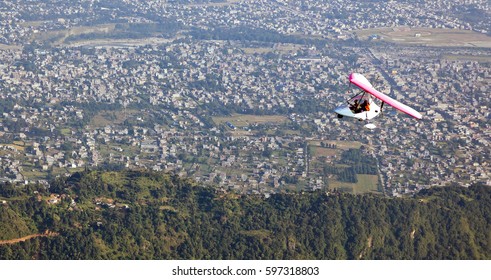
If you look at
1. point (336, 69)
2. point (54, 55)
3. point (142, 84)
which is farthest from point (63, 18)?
point (336, 69)

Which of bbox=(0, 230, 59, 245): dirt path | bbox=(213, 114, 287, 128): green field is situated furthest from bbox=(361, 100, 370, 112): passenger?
bbox=(213, 114, 287, 128): green field

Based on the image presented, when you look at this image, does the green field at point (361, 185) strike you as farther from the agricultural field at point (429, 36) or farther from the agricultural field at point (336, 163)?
the agricultural field at point (429, 36)

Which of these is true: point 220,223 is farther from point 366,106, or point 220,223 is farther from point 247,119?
point 247,119

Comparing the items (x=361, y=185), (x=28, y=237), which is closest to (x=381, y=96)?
(x=28, y=237)

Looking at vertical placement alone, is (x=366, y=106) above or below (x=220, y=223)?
above

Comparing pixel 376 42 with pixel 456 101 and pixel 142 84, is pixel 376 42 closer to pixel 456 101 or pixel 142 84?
pixel 456 101

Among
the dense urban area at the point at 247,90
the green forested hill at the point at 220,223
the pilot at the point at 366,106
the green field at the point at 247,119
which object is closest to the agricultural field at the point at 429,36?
the dense urban area at the point at 247,90
